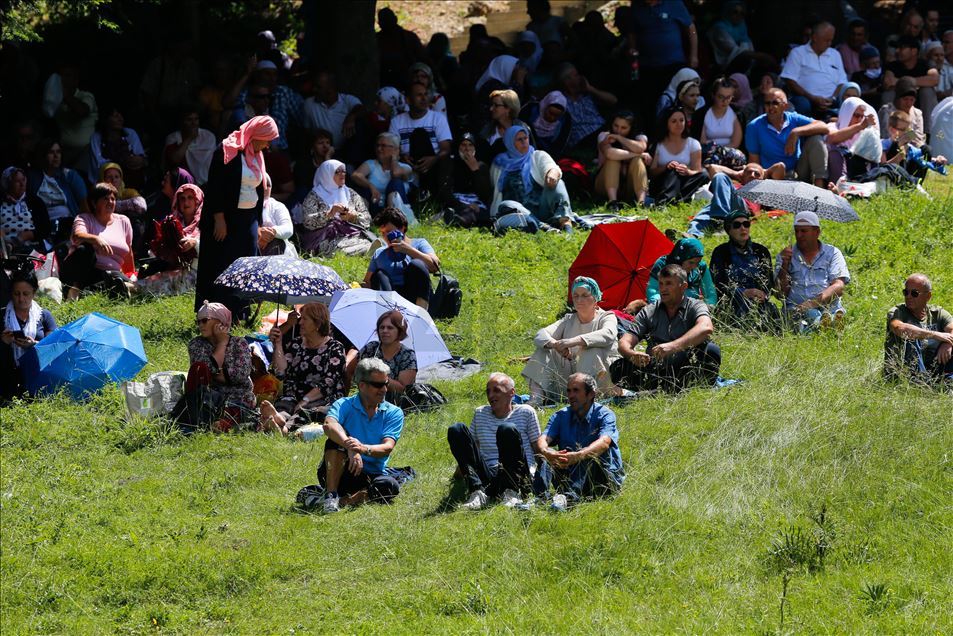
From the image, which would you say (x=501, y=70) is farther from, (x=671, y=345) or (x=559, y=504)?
(x=559, y=504)

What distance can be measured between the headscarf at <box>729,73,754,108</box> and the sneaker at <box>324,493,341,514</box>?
30.5 ft

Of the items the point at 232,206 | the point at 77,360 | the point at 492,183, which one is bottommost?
the point at 492,183

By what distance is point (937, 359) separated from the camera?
1024cm

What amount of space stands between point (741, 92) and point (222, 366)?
28.4ft

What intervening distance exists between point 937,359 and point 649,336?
6.67ft

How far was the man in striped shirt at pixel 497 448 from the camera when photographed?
9281 mm

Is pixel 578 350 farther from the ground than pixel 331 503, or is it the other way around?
pixel 578 350

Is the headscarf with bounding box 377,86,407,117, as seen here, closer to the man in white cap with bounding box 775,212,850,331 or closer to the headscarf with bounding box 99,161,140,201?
the headscarf with bounding box 99,161,140,201

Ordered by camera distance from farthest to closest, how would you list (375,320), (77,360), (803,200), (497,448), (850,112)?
1. (850,112)
2. (803,200)
3. (375,320)
4. (77,360)
5. (497,448)

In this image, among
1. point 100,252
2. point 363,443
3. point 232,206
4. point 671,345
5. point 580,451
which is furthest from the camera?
point 100,252

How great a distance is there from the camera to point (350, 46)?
17250 millimetres

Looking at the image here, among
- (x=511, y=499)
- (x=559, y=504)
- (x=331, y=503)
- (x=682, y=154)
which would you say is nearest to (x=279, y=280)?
(x=331, y=503)

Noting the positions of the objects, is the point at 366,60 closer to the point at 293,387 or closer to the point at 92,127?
the point at 92,127

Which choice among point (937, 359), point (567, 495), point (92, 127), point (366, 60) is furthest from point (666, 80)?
point (567, 495)
